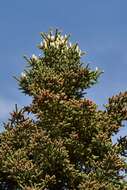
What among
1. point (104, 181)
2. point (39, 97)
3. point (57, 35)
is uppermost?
point (57, 35)

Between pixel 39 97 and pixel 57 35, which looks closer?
pixel 39 97

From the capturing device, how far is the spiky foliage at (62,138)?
22.8 meters

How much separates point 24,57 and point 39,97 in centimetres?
396

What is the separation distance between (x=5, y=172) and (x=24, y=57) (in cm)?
667

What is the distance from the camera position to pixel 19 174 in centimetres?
2300

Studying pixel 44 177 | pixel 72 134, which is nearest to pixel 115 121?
pixel 72 134

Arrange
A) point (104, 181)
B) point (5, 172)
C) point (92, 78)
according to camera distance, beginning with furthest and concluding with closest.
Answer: point (92, 78), point (5, 172), point (104, 181)

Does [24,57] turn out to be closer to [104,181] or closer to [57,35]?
[57,35]

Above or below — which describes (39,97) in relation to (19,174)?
above

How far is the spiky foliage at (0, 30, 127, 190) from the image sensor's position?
2280 cm

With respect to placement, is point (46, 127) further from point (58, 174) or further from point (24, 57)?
point (24, 57)

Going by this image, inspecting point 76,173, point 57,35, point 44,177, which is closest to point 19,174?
point 44,177

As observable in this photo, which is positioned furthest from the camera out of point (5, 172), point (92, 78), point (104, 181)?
point (92, 78)

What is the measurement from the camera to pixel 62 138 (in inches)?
950
